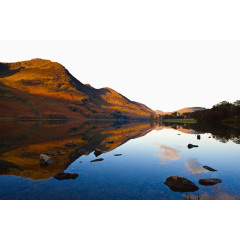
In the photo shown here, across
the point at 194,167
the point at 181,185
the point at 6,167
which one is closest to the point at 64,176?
the point at 6,167

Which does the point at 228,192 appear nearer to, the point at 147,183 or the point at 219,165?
the point at 147,183

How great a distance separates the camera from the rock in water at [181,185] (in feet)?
45.8

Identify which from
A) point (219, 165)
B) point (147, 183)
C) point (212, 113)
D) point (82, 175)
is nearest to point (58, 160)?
point (82, 175)

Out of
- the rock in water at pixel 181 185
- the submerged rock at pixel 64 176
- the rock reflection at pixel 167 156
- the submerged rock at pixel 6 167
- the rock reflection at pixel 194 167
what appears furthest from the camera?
the rock reflection at pixel 167 156

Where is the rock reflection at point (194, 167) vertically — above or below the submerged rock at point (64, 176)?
below

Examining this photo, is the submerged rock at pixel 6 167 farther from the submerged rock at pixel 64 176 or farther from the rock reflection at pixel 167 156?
the rock reflection at pixel 167 156

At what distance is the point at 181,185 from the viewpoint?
14297 mm

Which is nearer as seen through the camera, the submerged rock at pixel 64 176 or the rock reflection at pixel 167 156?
the submerged rock at pixel 64 176

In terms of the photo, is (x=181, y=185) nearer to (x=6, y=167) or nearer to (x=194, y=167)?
(x=194, y=167)

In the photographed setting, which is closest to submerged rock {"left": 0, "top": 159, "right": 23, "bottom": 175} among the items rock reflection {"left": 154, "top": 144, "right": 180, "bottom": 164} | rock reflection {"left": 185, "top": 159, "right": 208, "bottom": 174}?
rock reflection {"left": 154, "top": 144, "right": 180, "bottom": 164}

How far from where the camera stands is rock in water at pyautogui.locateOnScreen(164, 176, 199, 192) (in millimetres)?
13962

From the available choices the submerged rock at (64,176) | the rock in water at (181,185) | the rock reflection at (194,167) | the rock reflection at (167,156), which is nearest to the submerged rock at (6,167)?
the submerged rock at (64,176)

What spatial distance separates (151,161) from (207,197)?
12307 millimetres

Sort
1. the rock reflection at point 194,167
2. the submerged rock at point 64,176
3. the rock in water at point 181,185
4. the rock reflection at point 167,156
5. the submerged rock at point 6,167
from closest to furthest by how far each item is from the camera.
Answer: the rock in water at point 181,185 < the submerged rock at point 64,176 < the submerged rock at point 6,167 < the rock reflection at point 194,167 < the rock reflection at point 167,156
